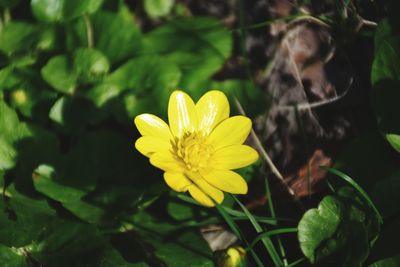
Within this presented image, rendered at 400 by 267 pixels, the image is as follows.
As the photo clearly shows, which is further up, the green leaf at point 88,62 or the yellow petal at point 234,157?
the green leaf at point 88,62

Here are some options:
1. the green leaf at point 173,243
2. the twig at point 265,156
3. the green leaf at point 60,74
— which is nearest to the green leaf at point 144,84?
the green leaf at point 60,74

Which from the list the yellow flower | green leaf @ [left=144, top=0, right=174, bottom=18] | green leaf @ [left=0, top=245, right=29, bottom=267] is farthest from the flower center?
green leaf @ [left=144, top=0, right=174, bottom=18]

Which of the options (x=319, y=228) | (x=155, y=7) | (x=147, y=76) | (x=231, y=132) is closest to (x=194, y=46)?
(x=147, y=76)

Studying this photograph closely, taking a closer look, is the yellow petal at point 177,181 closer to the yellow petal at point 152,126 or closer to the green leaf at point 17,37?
the yellow petal at point 152,126

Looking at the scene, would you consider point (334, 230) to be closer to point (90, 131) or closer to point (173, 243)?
point (173, 243)

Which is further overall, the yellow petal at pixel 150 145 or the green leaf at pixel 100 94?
the green leaf at pixel 100 94

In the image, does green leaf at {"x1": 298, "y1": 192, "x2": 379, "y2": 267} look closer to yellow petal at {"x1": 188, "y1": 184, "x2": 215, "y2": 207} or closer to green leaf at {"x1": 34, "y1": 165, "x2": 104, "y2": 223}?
yellow petal at {"x1": 188, "y1": 184, "x2": 215, "y2": 207}
